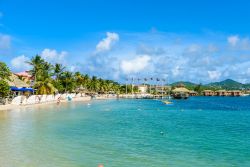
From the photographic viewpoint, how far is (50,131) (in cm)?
2747

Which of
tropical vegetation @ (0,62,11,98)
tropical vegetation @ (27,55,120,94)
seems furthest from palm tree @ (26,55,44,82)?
tropical vegetation @ (0,62,11,98)

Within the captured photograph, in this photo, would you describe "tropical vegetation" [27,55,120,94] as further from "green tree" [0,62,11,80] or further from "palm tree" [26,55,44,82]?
"green tree" [0,62,11,80]

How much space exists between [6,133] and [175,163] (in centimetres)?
1442

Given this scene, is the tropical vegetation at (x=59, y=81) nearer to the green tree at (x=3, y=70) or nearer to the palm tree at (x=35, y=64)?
the palm tree at (x=35, y=64)

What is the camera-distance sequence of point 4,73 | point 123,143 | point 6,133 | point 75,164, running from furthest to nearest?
point 4,73, point 6,133, point 123,143, point 75,164

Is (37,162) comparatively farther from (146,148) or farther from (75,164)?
(146,148)

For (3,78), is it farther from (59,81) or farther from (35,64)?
(59,81)

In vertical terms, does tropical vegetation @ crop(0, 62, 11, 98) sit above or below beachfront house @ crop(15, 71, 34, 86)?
below

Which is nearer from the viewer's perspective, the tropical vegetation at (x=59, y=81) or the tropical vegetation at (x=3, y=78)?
the tropical vegetation at (x=3, y=78)

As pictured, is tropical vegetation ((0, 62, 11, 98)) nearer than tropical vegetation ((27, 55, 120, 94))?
Yes

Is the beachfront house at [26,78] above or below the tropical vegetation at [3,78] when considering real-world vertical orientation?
above

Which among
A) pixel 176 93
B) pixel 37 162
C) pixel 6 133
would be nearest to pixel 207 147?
pixel 37 162

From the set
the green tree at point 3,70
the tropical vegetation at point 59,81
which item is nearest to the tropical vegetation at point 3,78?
the green tree at point 3,70

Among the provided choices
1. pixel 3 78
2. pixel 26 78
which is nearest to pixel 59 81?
pixel 26 78
